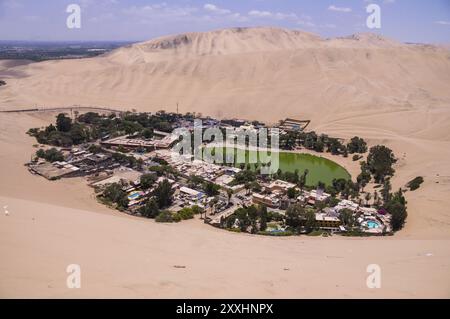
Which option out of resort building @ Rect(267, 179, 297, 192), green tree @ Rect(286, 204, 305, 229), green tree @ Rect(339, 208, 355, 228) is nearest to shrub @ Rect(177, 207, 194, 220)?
green tree @ Rect(286, 204, 305, 229)

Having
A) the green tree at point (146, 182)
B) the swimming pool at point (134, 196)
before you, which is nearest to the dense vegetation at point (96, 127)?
the green tree at point (146, 182)

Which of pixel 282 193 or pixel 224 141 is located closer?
pixel 282 193

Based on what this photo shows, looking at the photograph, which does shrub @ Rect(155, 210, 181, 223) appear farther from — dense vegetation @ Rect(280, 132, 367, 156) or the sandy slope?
dense vegetation @ Rect(280, 132, 367, 156)

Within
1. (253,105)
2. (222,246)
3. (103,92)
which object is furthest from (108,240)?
(103,92)

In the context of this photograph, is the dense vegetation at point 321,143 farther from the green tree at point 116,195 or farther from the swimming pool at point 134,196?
the green tree at point 116,195

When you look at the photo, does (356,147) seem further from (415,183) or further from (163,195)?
(163,195)
